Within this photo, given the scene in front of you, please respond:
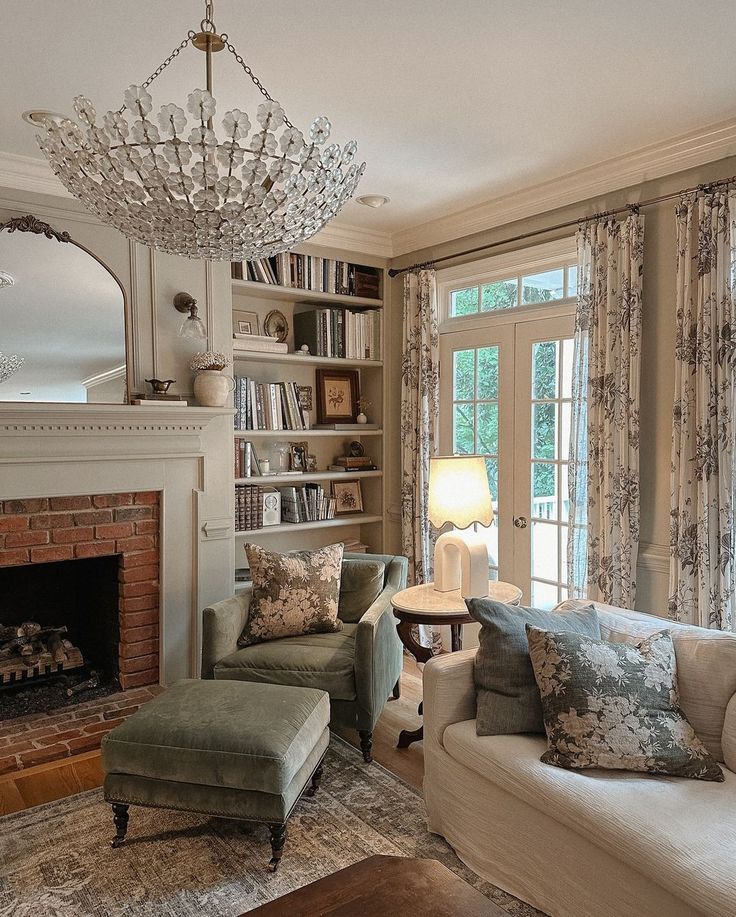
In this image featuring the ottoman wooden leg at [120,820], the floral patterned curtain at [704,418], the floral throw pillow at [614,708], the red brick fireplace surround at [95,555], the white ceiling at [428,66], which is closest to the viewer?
the floral throw pillow at [614,708]

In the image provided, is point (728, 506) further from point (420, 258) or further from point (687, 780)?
point (420, 258)

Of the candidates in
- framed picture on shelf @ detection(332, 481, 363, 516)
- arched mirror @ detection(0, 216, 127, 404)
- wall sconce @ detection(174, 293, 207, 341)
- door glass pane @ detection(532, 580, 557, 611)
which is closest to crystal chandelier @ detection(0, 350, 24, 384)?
arched mirror @ detection(0, 216, 127, 404)

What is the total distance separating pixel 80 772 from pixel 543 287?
3.30 metres

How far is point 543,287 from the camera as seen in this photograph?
395 cm

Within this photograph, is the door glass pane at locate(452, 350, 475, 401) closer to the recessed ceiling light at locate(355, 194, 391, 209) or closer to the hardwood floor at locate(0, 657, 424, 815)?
the recessed ceiling light at locate(355, 194, 391, 209)

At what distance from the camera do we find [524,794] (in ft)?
6.86

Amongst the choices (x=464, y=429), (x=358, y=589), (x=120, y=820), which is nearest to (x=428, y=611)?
(x=358, y=589)

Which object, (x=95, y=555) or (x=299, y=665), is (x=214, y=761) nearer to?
(x=299, y=665)

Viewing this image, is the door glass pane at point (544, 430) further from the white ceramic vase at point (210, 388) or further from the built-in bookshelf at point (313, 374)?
the white ceramic vase at point (210, 388)

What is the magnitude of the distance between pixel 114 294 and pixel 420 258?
199cm

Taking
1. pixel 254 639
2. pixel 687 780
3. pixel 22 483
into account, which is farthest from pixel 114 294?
pixel 687 780

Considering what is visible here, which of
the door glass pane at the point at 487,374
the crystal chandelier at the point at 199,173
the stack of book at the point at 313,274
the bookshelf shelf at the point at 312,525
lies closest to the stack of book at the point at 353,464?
the bookshelf shelf at the point at 312,525

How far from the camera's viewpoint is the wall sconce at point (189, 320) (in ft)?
12.2

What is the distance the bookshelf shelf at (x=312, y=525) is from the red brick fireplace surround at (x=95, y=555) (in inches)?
24.2
